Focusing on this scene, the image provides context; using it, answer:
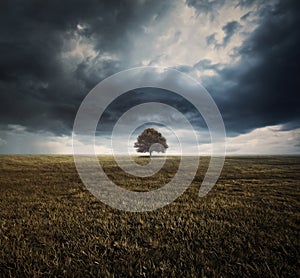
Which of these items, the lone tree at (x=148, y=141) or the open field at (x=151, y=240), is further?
the lone tree at (x=148, y=141)

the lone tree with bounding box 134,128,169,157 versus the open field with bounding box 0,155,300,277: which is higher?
the lone tree with bounding box 134,128,169,157

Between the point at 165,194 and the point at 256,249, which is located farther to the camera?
the point at 165,194

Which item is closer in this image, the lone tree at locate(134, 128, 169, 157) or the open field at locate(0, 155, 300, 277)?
the open field at locate(0, 155, 300, 277)

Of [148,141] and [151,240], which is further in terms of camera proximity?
[148,141]

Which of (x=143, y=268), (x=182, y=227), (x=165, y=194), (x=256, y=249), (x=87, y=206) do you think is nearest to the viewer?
(x=143, y=268)

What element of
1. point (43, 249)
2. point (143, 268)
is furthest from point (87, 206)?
point (143, 268)

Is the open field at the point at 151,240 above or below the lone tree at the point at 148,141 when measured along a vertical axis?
below

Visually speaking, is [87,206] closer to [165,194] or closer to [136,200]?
[136,200]

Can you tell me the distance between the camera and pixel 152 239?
14.8ft

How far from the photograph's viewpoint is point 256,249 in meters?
4.05

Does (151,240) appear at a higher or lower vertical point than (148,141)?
lower

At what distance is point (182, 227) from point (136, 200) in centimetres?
334

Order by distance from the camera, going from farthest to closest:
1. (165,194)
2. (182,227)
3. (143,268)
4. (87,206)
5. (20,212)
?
1. (165,194)
2. (87,206)
3. (20,212)
4. (182,227)
5. (143,268)

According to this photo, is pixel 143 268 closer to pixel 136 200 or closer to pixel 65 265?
pixel 65 265
